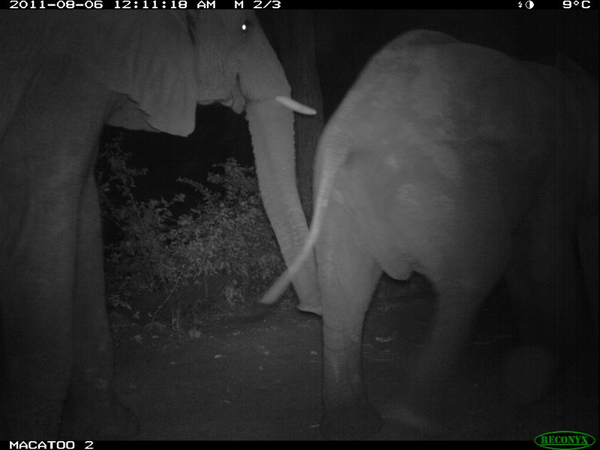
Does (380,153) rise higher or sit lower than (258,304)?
higher

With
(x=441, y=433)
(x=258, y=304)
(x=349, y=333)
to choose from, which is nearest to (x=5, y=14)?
(x=349, y=333)

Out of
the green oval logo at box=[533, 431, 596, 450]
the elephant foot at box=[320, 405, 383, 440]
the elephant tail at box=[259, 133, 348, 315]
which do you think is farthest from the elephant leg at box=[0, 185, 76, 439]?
the green oval logo at box=[533, 431, 596, 450]

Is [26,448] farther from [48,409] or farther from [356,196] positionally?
[356,196]

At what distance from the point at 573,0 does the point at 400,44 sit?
68cm

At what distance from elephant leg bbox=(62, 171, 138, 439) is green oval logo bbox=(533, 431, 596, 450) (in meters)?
Result: 1.82

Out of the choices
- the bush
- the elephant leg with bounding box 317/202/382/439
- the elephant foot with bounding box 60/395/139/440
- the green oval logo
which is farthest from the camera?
the bush

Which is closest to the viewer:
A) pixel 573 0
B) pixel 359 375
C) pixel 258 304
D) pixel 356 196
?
pixel 573 0

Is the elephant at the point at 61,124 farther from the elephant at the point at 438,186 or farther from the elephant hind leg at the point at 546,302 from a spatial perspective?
the elephant hind leg at the point at 546,302

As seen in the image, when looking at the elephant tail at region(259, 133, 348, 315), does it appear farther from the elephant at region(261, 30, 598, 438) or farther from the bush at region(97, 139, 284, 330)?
the bush at region(97, 139, 284, 330)

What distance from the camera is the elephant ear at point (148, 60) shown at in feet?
8.57

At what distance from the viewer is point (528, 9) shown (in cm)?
252

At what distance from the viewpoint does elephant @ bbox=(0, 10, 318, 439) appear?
2561 mm

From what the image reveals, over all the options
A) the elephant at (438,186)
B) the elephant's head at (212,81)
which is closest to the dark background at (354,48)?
the elephant at (438,186)

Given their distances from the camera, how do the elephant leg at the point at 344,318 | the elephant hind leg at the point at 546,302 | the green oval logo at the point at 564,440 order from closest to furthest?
1. the green oval logo at the point at 564,440
2. the elephant leg at the point at 344,318
3. the elephant hind leg at the point at 546,302
